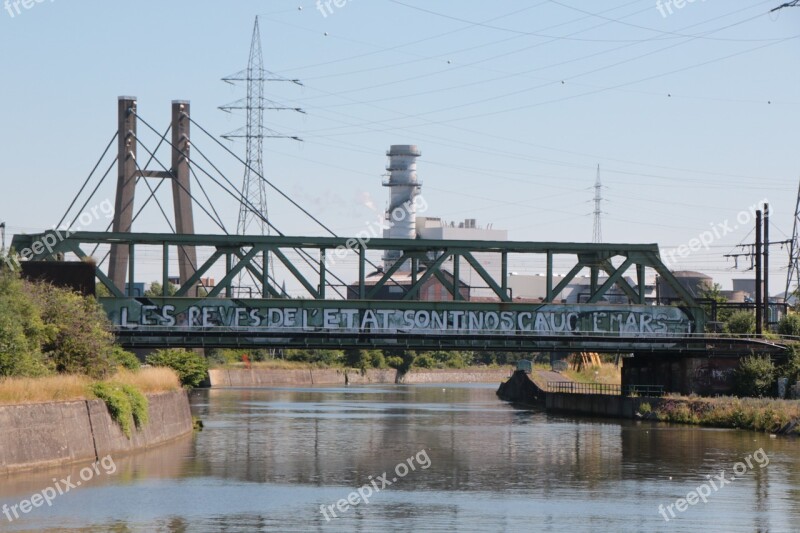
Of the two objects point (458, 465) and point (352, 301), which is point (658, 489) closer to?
point (458, 465)

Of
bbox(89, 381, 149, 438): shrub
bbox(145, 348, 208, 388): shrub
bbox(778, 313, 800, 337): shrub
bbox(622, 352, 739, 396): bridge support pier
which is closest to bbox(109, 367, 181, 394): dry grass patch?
bbox(89, 381, 149, 438): shrub

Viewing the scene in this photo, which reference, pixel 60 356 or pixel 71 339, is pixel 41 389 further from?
pixel 71 339

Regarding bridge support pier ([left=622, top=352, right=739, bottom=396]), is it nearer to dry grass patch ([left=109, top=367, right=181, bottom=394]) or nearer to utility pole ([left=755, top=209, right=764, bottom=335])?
utility pole ([left=755, top=209, right=764, bottom=335])

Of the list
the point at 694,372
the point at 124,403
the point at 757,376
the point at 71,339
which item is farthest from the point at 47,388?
the point at 694,372

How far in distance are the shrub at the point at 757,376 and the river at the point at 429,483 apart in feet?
26.8

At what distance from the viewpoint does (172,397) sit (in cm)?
6450

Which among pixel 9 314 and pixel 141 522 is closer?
pixel 141 522

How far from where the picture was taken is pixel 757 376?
8531 centimetres

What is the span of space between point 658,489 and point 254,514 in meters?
16.0

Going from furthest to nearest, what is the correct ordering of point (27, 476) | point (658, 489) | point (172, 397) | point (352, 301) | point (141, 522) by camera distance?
point (352, 301), point (172, 397), point (658, 489), point (27, 476), point (141, 522)

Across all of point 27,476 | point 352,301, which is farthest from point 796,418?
point 27,476

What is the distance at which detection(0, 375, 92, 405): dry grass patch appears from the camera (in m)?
43.8

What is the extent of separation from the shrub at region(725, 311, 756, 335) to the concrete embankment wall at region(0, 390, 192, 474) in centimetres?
5699

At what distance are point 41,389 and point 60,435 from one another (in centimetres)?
192
